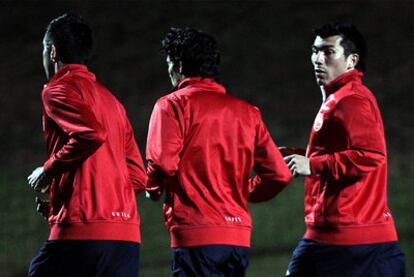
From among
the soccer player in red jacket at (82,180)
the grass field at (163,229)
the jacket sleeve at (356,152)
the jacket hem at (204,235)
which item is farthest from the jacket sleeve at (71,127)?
the grass field at (163,229)

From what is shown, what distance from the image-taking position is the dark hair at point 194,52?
3.55 m

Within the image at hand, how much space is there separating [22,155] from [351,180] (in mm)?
5059

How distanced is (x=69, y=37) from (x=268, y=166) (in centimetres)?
82

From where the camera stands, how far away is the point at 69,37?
3.43m

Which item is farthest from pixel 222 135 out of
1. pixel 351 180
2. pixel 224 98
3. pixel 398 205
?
pixel 398 205

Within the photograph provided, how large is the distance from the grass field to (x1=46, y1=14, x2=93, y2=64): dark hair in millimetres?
2775

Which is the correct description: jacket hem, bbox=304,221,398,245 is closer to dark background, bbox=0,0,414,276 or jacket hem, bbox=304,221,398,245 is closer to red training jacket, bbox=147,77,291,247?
red training jacket, bbox=147,77,291,247

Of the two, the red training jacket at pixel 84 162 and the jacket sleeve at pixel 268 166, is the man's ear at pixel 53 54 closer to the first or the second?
the red training jacket at pixel 84 162

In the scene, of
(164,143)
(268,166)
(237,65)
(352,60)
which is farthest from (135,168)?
(237,65)

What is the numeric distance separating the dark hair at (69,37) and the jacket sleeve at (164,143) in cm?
32

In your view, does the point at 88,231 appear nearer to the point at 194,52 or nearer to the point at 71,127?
the point at 71,127

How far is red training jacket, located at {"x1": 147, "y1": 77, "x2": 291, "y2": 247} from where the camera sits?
3422mm

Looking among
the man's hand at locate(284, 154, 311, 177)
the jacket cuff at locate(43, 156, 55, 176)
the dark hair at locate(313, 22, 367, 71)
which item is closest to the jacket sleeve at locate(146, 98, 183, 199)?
the jacket cuff at locate(43, 156, 55, 176)

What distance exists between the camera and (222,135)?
3463 millimetres
